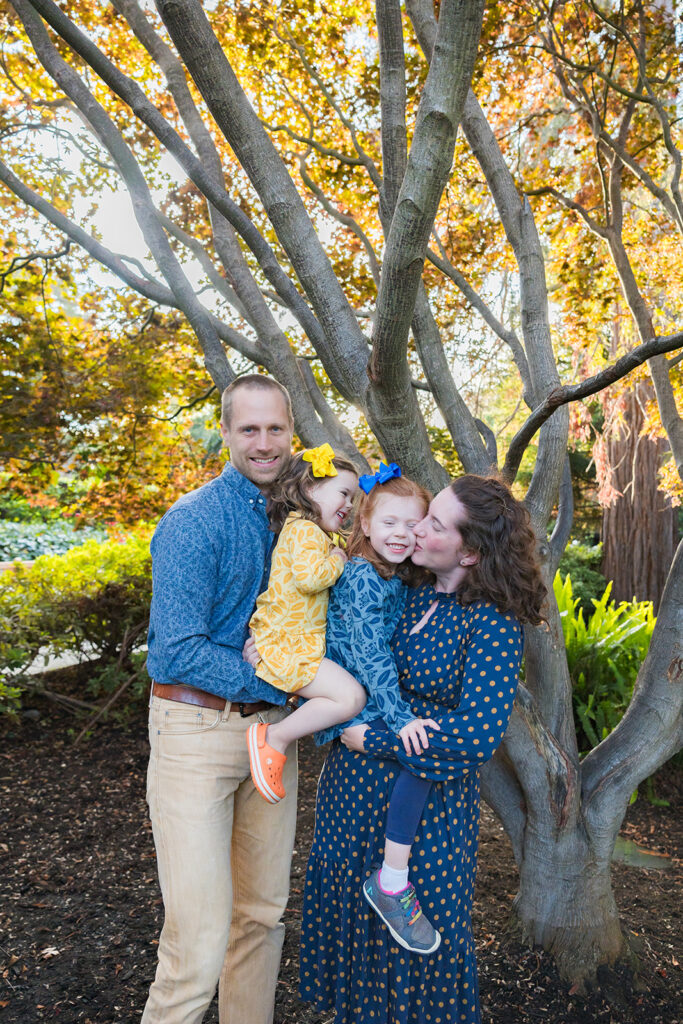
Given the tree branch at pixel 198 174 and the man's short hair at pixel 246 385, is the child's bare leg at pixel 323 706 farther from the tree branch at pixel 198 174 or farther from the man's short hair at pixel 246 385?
the tree branch at pixel 198 174

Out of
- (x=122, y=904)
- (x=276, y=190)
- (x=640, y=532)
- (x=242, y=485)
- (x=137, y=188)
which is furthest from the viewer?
(x=640, y=532)

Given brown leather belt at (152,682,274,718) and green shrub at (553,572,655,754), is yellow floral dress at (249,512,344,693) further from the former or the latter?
green shrub at (553,572,655,754)

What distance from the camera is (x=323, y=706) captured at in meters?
2.00

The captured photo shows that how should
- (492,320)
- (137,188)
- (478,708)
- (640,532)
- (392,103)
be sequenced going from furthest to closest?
(640,532) < (492,320) < (137,188) < (392,103) < (478,708)

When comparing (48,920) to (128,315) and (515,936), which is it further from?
(128,315)

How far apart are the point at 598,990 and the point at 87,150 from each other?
211 inches

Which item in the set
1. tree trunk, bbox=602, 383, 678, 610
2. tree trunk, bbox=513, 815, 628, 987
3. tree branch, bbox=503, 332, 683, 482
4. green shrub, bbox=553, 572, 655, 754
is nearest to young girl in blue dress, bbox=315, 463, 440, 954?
tree branch, bbox=503, 332, 683, 482

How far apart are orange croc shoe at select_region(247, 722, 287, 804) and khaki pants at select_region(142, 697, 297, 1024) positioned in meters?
0.06

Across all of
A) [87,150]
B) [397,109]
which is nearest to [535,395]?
[397,109]

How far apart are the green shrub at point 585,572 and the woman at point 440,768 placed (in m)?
7.47

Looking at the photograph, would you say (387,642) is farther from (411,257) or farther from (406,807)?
(411,257)

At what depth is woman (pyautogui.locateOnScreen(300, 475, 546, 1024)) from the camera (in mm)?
1880

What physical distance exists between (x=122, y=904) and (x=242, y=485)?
7.46ft

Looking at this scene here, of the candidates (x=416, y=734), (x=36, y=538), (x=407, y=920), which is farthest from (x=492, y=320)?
(x=36, y=538)
